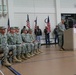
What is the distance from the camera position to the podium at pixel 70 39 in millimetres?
8531

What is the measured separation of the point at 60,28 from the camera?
359 inches

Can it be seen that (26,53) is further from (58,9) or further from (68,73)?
(58,9)

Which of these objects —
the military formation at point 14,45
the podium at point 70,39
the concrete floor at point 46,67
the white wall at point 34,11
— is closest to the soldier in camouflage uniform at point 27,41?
the military formation at point 14,45

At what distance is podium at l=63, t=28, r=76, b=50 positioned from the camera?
8531mm

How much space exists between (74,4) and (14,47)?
1073 centimetres

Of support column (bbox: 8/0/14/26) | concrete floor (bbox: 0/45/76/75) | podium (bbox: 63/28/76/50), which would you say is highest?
support column (bbox: 8/0/14/26)

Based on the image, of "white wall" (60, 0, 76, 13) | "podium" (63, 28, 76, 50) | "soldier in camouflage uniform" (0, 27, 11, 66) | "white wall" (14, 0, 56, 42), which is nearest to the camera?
"soldier in camouflage uniform" (0, 27, 11, 66)

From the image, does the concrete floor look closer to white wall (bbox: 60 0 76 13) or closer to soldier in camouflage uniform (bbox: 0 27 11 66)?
soldier in camouflage uniform (bbox: 0 27 11 66)

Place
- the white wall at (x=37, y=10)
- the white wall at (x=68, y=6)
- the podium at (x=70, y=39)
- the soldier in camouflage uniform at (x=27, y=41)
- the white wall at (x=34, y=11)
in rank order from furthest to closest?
the white wall at (x=68, y=6)
the white wall at (x=34, y=11)
the white wall at (x=37, y=10)
the podium at (x=70, y=39)
the soldier in camouflage uniform at (x=27, y=41)

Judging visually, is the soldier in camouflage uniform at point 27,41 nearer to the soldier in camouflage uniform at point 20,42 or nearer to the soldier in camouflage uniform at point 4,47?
the soldier in camouflage uniform at point 20,42

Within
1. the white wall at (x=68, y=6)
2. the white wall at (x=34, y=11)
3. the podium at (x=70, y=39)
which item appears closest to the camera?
the podium at (x=70, y=39)

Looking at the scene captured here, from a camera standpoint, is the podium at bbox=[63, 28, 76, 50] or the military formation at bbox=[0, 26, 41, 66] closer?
the military formation at bbox=[0, 26, 41, 66]

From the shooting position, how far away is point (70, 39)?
8.62 m

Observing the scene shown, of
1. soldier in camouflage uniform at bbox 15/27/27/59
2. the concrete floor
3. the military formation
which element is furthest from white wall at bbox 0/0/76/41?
the concrete floor
